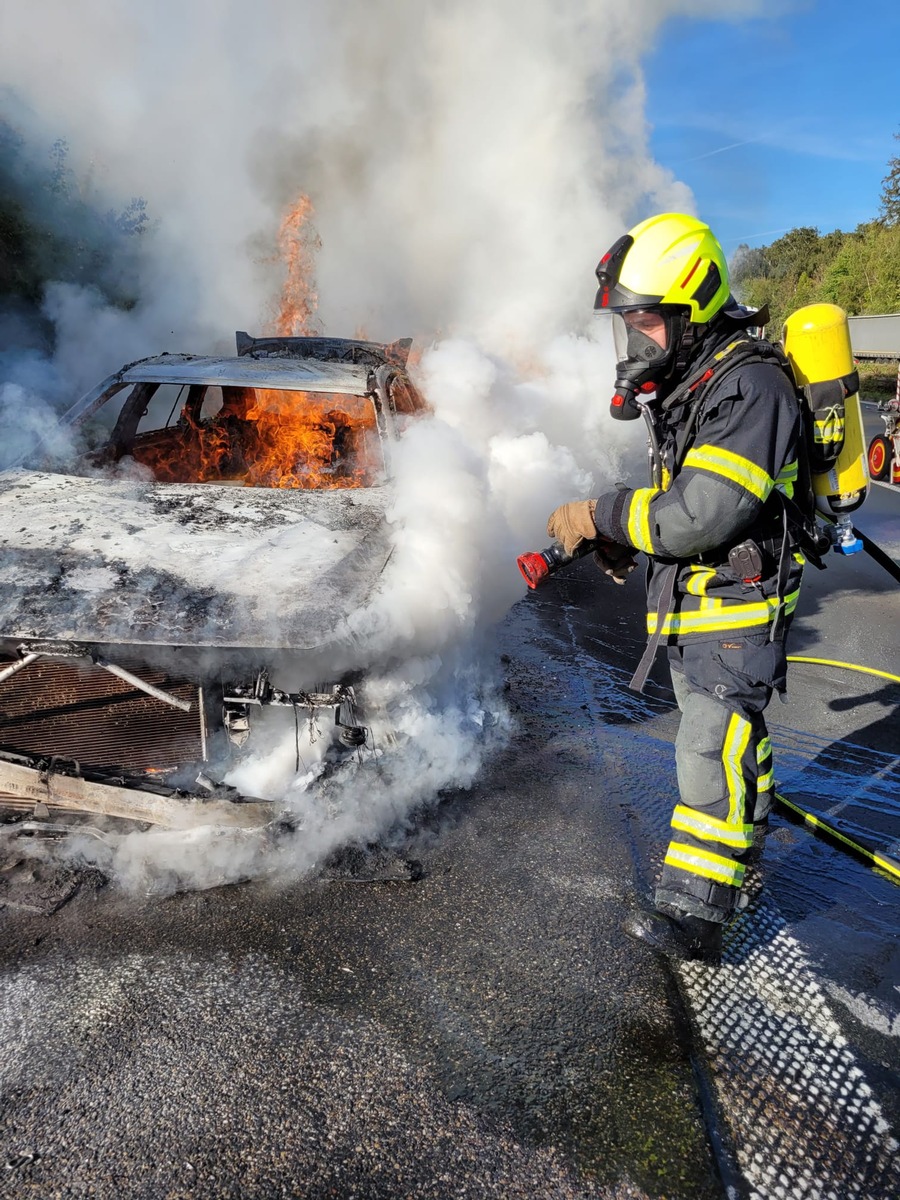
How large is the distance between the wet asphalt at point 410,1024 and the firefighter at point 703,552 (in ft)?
1.10

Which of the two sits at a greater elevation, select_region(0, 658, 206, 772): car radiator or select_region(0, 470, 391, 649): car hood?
select_region(0, 470, 391, 649): car hood

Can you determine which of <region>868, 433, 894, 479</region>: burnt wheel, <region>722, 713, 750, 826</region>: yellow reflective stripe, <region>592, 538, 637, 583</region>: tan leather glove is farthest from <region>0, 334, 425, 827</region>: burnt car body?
<region>868, 433, 894, 479</region>: burnt wheel

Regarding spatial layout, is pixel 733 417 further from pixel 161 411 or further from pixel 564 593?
pixel 161 411

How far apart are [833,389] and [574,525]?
0.81 metres

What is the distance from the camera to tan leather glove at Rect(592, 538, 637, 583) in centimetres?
265

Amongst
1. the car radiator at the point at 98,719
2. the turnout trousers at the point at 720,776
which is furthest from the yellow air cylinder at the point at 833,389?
the car radiator at the point at 98,719

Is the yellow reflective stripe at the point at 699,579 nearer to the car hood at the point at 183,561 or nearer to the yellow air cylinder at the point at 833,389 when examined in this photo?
the yellow air cylinder at the point at 833,389

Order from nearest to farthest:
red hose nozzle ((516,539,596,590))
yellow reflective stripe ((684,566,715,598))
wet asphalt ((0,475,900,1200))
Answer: wet asphalt ((0,475,900,1200)) → yellow reflective stripe ((684,566,715,598)) → red hose nozzle ((516,539,596,590))

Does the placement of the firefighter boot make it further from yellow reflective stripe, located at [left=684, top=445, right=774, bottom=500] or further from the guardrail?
the guardrail

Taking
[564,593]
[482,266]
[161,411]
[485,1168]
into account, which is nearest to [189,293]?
[482,266]

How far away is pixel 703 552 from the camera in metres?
2.29

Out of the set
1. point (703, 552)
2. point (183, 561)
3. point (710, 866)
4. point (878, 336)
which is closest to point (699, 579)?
point (703, 552)

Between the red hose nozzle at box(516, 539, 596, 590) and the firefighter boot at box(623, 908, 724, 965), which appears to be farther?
the red hose nozzle at box(516, 539, 596, 590)

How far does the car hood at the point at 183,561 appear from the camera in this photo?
2.24 metres
